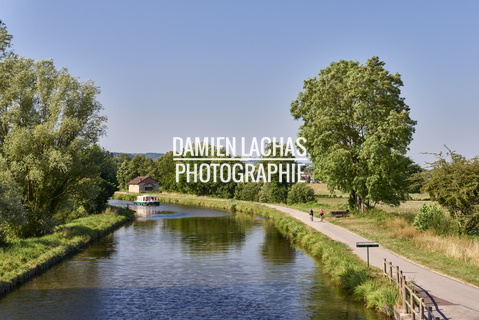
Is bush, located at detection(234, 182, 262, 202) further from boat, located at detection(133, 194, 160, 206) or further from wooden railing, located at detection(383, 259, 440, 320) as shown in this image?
wooden railing, located at detection(383, 259, 440, 320)

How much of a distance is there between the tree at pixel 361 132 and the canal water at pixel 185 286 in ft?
39.9

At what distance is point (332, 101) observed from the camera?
54.5m

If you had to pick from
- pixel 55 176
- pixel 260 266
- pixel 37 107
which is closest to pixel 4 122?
pixel 37 107

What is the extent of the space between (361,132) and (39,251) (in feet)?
114

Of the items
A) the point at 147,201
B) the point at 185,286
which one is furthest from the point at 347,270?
the point at 147,201

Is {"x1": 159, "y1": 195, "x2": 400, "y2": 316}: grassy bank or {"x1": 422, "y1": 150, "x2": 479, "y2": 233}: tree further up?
{"x1": 422, "y1": 150, "x2": 479, "y2": 233}: tree

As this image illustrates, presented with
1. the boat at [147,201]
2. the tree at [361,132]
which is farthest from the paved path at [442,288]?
the boat at [147,201]

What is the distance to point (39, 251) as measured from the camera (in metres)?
33.7

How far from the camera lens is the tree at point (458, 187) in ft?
110

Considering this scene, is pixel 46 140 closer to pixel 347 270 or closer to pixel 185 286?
pixel 185 286

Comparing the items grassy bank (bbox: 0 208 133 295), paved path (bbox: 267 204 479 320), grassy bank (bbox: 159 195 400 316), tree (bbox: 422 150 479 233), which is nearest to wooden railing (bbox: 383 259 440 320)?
grassy bank (bbox: 159 195 400 316)

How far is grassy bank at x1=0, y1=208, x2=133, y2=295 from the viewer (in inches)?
1073

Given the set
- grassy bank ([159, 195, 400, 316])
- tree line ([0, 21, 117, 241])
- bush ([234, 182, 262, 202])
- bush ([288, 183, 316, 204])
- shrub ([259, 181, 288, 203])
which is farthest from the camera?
bush ([234, 182, 262, 202])

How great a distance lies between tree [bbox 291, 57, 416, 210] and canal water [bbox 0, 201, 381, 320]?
12.2 meters
